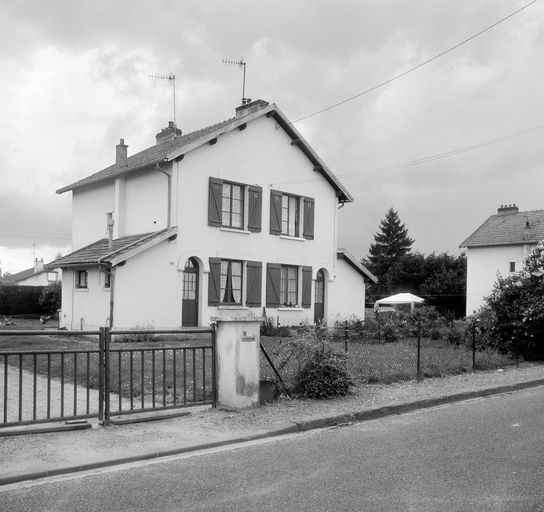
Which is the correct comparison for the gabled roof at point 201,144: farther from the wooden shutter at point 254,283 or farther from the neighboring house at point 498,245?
the neighboring house at point 498,245

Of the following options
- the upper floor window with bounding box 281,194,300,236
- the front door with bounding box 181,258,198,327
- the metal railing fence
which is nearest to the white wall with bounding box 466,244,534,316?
the upper floor window with bounding box 281,194,300,236

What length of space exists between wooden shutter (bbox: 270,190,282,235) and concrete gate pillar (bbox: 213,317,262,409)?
59.4 ft

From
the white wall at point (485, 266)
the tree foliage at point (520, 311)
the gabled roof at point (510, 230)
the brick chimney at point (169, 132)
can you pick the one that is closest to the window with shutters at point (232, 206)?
the brick chimney at point (169, 132)

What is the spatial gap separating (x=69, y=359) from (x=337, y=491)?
989 cm

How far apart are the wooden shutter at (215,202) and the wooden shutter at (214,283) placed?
1493mm

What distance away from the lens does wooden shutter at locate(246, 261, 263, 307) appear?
2620cm

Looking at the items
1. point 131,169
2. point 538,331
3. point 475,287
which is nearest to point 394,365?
point 538,331

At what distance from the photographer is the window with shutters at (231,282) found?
2563 cm

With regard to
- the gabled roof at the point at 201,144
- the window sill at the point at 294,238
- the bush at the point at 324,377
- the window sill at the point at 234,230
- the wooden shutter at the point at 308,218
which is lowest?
the bush at the point at 324,377

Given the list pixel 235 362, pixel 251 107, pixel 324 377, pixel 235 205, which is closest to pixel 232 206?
pixel 235 205

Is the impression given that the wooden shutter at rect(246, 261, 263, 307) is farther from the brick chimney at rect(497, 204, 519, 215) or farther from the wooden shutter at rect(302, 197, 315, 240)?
the brick chimney at rect(497, 204, 519, 215)

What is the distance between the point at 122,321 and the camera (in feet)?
74.6

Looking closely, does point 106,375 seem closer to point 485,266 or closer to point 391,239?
point 485,266

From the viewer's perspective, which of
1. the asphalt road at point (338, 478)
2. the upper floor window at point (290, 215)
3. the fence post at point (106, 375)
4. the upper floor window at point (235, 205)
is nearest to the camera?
the asphalt road at point (338, 478)
